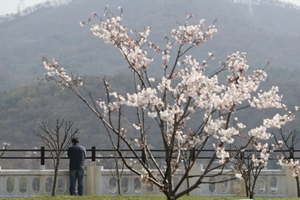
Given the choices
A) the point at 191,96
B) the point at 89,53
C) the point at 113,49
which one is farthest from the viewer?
the point at 113,49

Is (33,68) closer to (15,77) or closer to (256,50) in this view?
(15,77)

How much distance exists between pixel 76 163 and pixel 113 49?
142 meters

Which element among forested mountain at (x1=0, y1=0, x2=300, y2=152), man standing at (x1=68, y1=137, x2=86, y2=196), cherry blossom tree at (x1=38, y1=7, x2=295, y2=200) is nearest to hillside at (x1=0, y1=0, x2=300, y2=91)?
forested mountain at (x1=0, y1=0, x2=300, y2=152)

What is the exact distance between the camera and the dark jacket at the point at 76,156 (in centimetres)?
1850

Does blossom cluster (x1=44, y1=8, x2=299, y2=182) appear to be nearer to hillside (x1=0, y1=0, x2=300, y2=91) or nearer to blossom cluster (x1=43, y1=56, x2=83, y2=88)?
blossom cluster (x1=43, y1=56, x2=83, y2=88)

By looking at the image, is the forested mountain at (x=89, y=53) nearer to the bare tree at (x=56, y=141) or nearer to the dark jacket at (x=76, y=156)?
the bare tree at (x=56, y=141)

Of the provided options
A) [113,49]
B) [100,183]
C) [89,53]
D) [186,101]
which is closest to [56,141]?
[100,183]

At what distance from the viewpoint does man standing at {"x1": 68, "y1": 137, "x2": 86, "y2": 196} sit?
1852 centimetres

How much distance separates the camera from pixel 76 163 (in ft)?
61.2

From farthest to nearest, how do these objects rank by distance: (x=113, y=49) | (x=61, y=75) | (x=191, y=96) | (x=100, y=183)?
(x=113, y=49) → (x=100, y=183) → (x=61, y=75) → (x=191, y=96)

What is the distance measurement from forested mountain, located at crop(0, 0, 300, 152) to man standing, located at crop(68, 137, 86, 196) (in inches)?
2461

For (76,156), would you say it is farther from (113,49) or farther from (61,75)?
(113,49)

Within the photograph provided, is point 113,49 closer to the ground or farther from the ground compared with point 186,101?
A: farther from the ground

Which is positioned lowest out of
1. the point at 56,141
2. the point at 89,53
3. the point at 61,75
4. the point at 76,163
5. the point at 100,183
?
the point at 100,183
